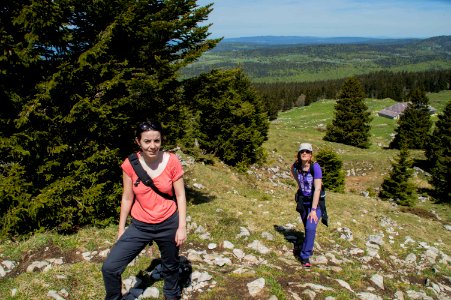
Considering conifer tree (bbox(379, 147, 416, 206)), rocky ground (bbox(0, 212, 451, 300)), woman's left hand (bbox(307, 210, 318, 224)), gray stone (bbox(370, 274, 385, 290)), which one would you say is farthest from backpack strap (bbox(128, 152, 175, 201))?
conifer tree (bbox(379, 147, 416, 206))

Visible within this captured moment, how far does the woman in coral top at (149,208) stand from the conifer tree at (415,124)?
57.8m

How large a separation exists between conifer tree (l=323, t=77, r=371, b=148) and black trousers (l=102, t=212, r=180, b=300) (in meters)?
53.2

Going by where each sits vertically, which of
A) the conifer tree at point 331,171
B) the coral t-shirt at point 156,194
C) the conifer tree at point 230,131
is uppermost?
the coral t-shirt at point 156,194

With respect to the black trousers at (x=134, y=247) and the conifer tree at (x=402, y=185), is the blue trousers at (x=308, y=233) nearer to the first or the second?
the black trousers at (x=134, y=247)

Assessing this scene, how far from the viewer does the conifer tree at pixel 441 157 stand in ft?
106

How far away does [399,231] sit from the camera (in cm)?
1315

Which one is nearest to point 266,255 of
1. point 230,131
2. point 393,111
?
point 230,131

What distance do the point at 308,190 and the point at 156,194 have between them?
4332 millimetres

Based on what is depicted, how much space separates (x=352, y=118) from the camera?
179 feet

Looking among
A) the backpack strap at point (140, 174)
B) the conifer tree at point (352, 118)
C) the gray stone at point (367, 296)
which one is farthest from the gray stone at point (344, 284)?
the conifer tree at point (352, 118)

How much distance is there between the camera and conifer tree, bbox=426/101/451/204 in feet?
106

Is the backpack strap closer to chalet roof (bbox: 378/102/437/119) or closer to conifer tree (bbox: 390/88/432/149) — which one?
conifer tree (bbox: 390/88/432/149)

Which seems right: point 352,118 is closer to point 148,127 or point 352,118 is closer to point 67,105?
point 67,105

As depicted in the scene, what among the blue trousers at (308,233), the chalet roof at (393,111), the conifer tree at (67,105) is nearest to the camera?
the conifer tree at (67,105)
